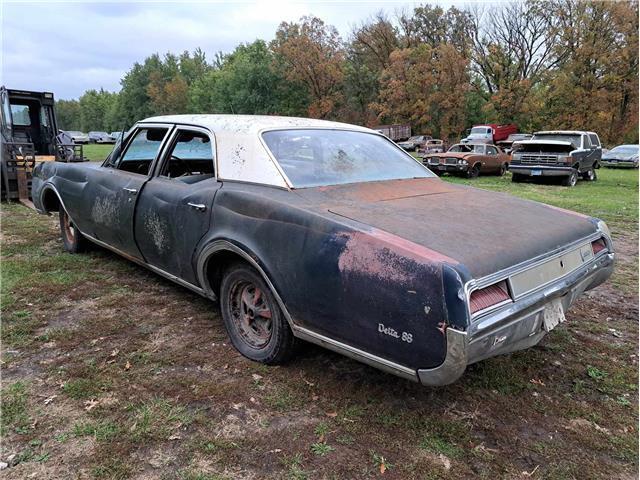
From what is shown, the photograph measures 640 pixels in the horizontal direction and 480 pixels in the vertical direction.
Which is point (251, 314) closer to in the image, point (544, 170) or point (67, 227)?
point (67, 227)

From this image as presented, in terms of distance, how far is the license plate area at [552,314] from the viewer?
2473mm

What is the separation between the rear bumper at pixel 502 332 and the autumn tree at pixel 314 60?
4465 cm

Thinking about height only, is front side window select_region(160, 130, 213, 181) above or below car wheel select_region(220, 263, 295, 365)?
above

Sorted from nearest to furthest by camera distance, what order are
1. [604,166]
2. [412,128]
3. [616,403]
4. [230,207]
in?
[616,403] → [230,207] → [604,166] → [412,128]

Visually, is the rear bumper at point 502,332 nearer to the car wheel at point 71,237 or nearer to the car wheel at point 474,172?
the car wheel at point 71,237

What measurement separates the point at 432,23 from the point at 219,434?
5119cm

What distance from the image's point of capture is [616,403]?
2.74 m

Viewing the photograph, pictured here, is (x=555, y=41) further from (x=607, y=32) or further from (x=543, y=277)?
(x=543, y=277)

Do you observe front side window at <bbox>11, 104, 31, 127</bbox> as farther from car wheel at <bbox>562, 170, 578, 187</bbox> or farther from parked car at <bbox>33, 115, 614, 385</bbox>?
car wheel at <bbox>562, 170, 578, 187</bbox>

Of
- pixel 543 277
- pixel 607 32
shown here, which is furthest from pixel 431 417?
pixel 607 32

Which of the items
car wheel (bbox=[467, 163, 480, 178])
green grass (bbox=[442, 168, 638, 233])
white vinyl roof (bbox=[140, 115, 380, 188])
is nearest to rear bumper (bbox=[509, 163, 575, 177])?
green grass (bbox=[442, 168, 638, 233])

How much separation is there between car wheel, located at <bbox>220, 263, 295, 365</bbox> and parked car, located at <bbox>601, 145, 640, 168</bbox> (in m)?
26.9

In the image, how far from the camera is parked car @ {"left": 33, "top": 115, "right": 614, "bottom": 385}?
83.1 inches

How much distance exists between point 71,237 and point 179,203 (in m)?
2.75
